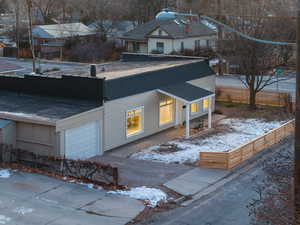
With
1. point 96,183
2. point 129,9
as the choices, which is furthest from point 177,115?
point 129,9

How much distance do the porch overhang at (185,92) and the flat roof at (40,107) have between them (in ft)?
16.9

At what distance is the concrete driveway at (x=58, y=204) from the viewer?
17.1m

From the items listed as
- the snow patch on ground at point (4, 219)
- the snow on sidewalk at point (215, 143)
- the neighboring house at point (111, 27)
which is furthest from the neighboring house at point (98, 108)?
the neighboring house at point (111, 27)

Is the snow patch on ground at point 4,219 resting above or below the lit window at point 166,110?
below

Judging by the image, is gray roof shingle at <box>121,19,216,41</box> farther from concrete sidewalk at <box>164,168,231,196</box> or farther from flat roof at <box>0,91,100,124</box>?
concrete sidewalk at <box>164,168,231,196</box>

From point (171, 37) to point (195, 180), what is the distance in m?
39.3

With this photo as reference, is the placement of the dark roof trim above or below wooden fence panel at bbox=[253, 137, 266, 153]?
above

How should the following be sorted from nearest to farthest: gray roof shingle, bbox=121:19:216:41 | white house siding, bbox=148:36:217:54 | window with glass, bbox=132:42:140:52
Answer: white house siding, bbox=148:36:217:54 → gray roof shingle, bbox=121:19:216:41 → window with glass, bbox=132:42:140:52

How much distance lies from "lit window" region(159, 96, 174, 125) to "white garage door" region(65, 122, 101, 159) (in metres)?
5.66

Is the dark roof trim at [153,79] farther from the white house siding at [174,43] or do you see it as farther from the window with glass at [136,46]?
the window with glass at [136,46]

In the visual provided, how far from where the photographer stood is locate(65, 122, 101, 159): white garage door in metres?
23.5

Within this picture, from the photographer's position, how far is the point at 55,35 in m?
70.8

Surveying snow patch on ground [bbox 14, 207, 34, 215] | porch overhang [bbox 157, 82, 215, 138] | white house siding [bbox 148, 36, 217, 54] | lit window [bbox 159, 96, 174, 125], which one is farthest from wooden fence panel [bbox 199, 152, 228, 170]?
white house siding [bbox 148, 36, 217, 54]

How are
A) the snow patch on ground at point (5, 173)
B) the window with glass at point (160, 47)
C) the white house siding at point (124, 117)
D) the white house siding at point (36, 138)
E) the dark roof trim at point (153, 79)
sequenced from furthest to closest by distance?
1. the window with glass at point (160, 47)
2. the dark roof trim at point (153, 79)
3. the white house siding at point (124, 117)
4. the white house siding at point (36, 138)
5. the snow patch on ground at point (5, 173)
